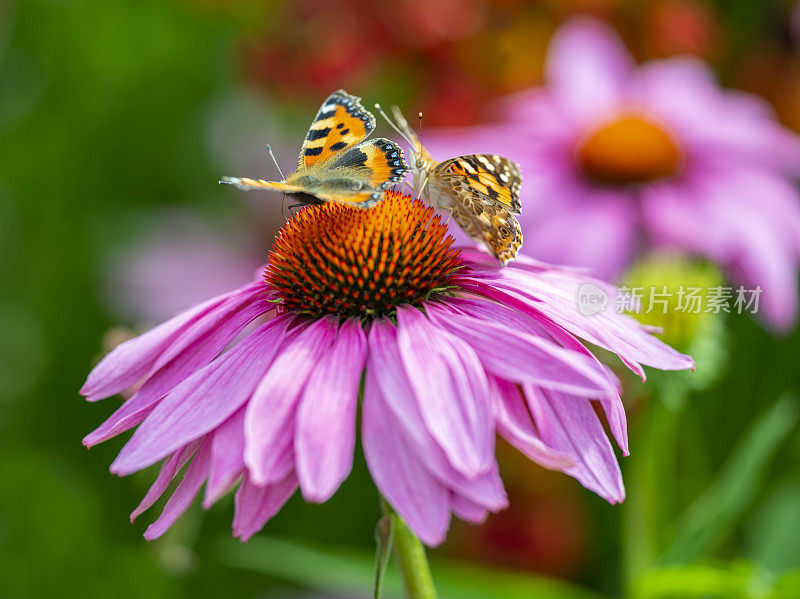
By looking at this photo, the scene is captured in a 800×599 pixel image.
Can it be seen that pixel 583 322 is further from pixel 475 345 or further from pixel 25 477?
pixel 25 477

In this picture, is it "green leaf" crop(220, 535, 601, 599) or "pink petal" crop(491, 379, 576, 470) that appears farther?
"green leaf" crop(220, 535, 601, 599)

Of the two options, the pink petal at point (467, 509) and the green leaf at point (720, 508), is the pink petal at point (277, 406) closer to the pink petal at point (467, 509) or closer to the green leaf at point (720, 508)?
the pink petal at point (467, 509)

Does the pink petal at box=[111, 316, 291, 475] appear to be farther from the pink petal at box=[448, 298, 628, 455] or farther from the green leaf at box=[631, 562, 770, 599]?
the green leaf at box=[631, 562, 770, 599]

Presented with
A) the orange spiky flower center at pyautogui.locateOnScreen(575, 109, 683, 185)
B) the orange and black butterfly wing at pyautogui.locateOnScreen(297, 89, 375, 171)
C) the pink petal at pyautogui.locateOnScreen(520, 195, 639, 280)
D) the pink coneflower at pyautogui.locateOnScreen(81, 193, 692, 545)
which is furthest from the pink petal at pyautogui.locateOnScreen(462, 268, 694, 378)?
the orange spiky flower center at pyautogui.locateOnScreen(575, 109, 683, 185)

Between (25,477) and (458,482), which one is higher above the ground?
(458,482)

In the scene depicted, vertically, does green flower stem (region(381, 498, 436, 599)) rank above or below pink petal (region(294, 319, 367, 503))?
below

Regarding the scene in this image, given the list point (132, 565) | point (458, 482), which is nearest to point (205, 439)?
point (458, 482)

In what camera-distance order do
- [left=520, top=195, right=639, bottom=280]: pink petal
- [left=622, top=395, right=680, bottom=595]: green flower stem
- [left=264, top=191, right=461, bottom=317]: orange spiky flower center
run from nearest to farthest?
1. [left=264, top=191, right=461, bottom=317]: orange spiky flower center
2. [left=622, top=395, right=680, bottom=595]: green flower stem
3. [left=520, top=195, right=639, bottom=280]: pink petal
